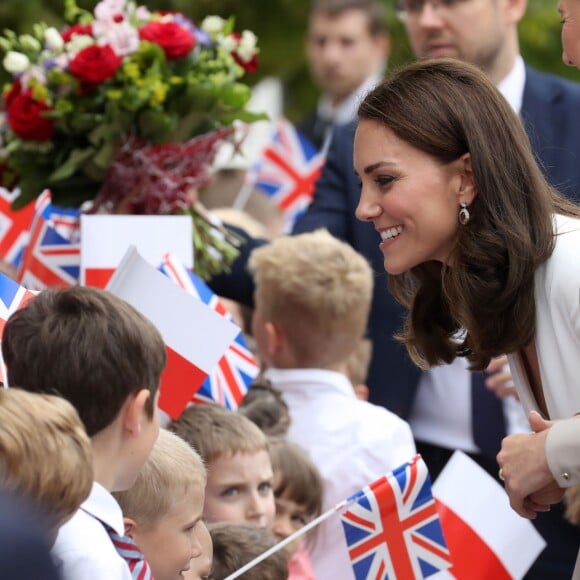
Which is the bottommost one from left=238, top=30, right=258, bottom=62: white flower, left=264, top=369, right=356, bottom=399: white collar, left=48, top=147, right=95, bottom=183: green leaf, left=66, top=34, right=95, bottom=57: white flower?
left=264, top=369, right=356, bottom=399: white collar

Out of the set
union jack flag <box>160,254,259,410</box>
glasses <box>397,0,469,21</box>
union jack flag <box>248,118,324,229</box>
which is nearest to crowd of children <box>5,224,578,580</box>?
union jack flag <box>160,254,259,410</box>

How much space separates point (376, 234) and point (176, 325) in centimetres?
187

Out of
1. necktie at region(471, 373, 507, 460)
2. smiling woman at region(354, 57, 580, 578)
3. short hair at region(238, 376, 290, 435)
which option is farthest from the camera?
necktie at region(471, 373, 507, 460)

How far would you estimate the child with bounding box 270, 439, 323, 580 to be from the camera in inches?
184

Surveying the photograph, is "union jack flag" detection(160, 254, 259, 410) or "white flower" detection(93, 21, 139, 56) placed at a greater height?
"white flower" detection(93, 21, 139, 56)

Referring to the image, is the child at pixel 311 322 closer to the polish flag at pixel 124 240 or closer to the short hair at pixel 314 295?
the short hair at pixel 314 295

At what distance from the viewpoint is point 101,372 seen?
3125 mm

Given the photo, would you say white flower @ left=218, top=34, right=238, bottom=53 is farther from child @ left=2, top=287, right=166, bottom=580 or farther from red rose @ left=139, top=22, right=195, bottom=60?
child @ left=2, top=287, right=166, bottom=580

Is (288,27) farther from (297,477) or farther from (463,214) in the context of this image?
(463,214)

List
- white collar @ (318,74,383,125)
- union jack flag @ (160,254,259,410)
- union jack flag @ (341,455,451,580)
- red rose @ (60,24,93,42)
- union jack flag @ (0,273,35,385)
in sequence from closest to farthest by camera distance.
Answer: union jack flag @ (0,273,35,385), union jack flag @ (341,455,451,580), union jack flag @ (160,254,259,410), red rose @ (60,24,93,42), white collar @ (318,74,383,125)

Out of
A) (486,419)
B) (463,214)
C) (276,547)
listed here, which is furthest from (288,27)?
(276,547)

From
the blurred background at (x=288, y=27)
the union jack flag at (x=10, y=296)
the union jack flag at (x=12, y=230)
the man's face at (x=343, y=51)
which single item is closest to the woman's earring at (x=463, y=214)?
the union jack flag at (x=10, y=296)

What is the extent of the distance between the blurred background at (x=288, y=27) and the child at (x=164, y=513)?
8.14 m

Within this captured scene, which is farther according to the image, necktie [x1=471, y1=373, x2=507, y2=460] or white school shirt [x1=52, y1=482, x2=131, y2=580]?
necktie [x1=471, y1=373, x2=507, y2=460]
